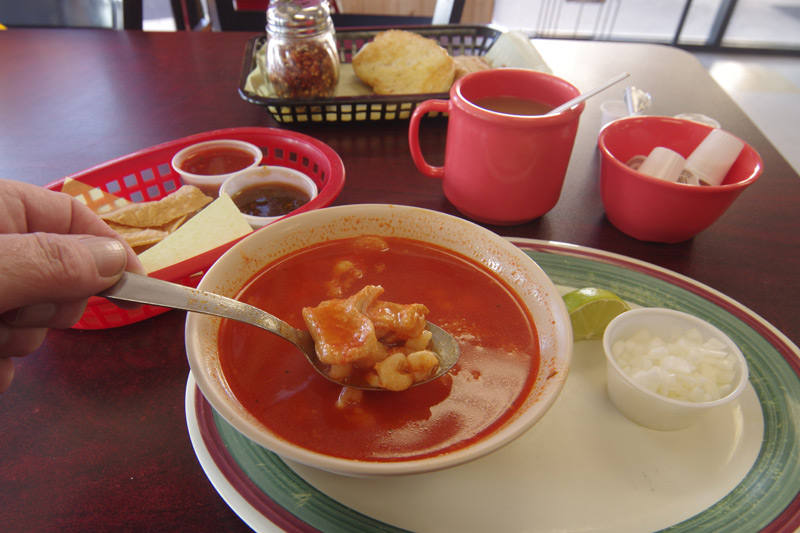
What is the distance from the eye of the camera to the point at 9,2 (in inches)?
135

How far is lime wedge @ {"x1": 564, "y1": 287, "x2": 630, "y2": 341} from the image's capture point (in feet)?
3.93

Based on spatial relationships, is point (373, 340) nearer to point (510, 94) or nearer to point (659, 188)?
point (659, 188)

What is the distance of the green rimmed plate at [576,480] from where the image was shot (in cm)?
88

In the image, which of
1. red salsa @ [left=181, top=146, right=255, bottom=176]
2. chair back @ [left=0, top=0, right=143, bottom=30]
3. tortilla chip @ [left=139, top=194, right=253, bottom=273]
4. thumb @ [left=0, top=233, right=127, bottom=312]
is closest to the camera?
thumb @ [left=0, top=233, right=127, bottom=312]

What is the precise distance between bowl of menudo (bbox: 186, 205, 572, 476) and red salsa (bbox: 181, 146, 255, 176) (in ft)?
2.55

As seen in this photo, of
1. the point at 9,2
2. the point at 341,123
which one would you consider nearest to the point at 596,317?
the point at 341,123

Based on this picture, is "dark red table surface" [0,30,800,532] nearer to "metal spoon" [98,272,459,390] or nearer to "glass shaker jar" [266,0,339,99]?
"glass shaker jar" [266,0,339,99]

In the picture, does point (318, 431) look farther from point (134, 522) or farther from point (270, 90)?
point (270, 90)

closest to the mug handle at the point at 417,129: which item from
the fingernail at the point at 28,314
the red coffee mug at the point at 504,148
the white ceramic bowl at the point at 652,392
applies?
the red coffee mug at the point at 504,148

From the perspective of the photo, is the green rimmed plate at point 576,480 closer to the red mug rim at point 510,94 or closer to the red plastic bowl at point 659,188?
the red plastic bowl at point 659,188

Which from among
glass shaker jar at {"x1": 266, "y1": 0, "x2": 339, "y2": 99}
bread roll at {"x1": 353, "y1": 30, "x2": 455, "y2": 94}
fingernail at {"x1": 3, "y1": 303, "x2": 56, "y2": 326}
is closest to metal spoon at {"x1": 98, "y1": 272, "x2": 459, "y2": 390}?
fingernail at {"x1": 3, "y1": 303, "x2": 56, "y2": 326}

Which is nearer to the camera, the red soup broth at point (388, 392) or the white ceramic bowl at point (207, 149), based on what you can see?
the red soup broth at point (388, 392)

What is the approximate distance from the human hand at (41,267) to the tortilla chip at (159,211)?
19.0 inches

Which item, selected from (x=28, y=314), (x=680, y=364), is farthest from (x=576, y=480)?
(x=28, y=314)
